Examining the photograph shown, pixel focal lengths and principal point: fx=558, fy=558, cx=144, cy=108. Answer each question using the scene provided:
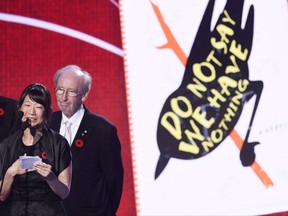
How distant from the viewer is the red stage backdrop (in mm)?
3582

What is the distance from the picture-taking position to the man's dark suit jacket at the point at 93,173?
3102 millimetres

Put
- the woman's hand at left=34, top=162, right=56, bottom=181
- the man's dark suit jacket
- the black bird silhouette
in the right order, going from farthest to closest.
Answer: the black bird silhouette
the man's dark suit jacket
the woman's hand at left=34, top=162, right=56, bottom=181

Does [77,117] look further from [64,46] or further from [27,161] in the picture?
[27,161]

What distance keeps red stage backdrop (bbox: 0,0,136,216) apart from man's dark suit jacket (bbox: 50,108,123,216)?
42 centimetres

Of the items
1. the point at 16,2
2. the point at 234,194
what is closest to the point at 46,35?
the point at 16,2

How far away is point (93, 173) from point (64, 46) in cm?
94

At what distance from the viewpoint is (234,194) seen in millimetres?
3520

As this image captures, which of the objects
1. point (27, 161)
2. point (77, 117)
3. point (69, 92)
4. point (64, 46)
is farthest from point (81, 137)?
point (27, 161)

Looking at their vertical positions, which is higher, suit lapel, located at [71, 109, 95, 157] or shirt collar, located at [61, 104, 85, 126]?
shirt collar, located at [61, 104, 85, 126]

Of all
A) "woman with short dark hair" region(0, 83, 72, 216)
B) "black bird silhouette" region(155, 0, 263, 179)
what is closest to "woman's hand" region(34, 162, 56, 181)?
"woman with short dark hair" region(0, 83, 72, 216)

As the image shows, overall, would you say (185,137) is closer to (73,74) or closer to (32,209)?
(73,74)

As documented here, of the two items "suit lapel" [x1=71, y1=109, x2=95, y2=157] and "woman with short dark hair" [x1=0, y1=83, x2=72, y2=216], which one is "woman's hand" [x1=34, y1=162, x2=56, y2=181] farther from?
"suit lapel" [x1=71, y1=109, x2=95, y2=157]

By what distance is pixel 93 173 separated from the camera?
3.10m

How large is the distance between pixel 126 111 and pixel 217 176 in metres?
0.71
